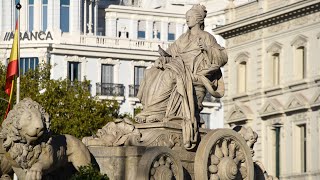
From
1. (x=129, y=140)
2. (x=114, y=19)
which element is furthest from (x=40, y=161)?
(x=114, y=19)

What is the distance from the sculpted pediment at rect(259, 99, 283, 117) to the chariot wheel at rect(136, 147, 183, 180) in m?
61.5

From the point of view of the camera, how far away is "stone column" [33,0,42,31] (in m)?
118

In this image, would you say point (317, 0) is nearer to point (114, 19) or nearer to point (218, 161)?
point (114, 19)

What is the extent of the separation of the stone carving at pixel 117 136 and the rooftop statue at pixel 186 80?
40 centimetres

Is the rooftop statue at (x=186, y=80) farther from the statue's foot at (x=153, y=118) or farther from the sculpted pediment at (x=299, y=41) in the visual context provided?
the sculpted pediment at (x=299, y=41)

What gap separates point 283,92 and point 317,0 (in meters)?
5.78

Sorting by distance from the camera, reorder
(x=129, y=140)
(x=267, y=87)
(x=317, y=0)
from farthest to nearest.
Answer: (x=267, y=87)
(x=317, y=0)
(x=129, y=140)

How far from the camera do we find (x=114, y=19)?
128875 mm

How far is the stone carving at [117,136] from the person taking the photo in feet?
101

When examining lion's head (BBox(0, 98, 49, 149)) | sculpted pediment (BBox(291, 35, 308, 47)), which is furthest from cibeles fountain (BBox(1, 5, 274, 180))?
sculpted pediment (BBox(291, 35, 308, 47))

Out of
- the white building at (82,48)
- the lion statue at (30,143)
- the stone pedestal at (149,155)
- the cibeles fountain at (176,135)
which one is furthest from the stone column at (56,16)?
the lion statue at (30,143)

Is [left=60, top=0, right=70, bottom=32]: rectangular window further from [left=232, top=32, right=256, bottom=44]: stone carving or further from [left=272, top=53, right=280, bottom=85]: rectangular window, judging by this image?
[left=272, top=53, right=280, bottom=85]: rectangular window

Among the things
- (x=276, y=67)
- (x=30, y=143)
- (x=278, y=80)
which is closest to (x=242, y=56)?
(x=276, y=67)

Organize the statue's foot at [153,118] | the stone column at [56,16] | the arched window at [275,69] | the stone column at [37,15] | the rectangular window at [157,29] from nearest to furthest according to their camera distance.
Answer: the statue's foot at [153,118], the arched window at [275,69], the stone column at [56,16], the stone column at [37,15], the rectangular window at [157,29]
